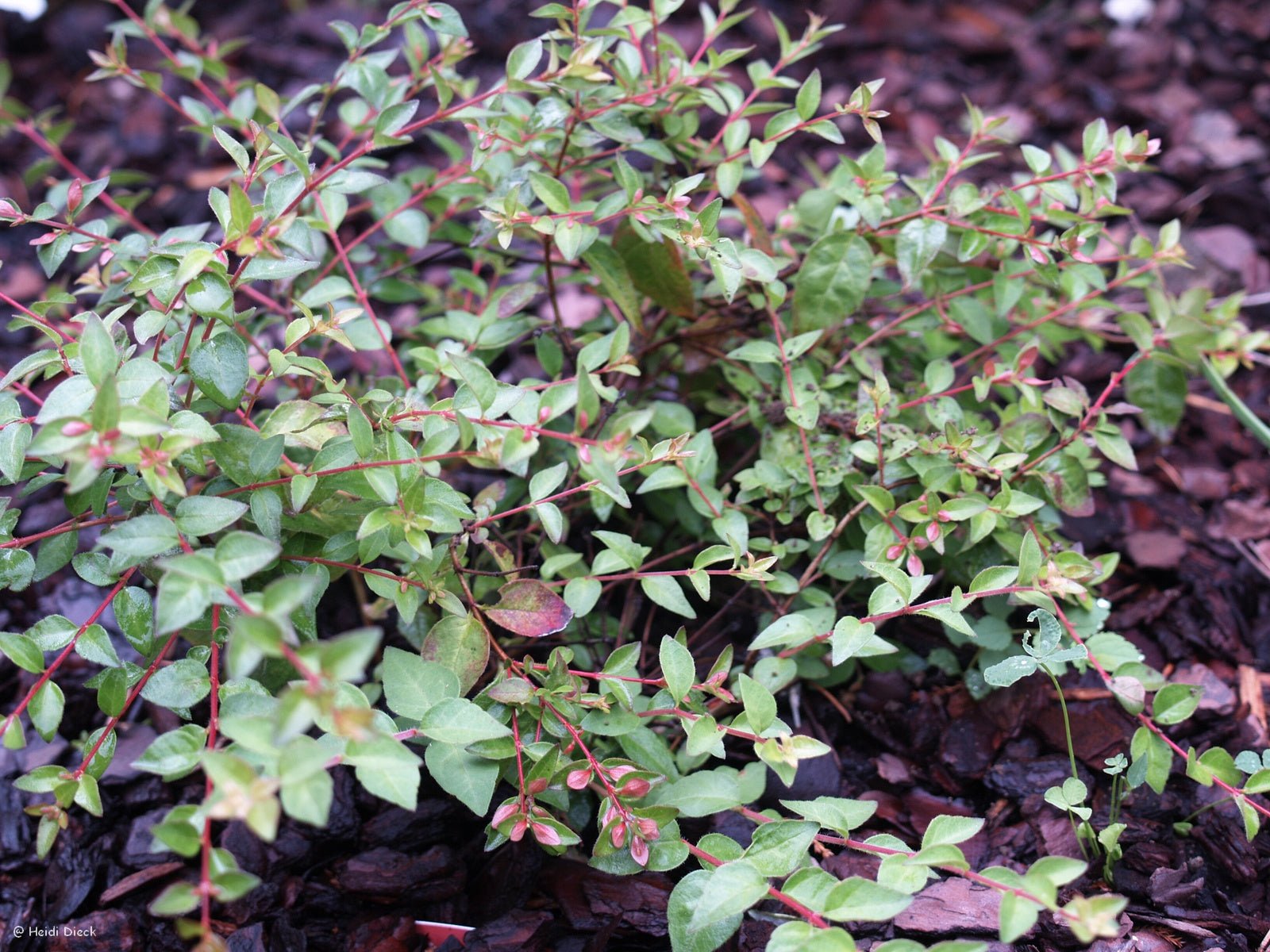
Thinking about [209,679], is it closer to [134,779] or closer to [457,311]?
[134,779]

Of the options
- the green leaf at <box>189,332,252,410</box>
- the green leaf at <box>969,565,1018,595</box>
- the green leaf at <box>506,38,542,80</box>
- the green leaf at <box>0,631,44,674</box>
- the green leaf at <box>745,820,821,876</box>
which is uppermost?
the green leaf at <box>506,38,542,80</box>

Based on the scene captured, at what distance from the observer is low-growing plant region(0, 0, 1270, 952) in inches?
47.3

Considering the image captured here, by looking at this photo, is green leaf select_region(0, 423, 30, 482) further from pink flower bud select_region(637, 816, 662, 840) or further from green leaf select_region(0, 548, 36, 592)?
pink flower bud select_region(637, 816, 662, 840)

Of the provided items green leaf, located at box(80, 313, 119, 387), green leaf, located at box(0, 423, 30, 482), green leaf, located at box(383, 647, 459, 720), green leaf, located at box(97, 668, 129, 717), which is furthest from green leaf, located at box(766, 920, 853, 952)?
green leaf, located at box(0, 423, 30, 482)

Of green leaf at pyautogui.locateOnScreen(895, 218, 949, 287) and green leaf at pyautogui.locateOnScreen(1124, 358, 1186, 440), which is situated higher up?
green leaf at pyautogui.locateOnScreen(895, 218, 949, 287)

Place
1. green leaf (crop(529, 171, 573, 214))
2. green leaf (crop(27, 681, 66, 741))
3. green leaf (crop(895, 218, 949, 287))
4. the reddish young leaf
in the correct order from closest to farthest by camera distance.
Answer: green leaf (crop(27, 681, 66, 741))
the reddish young leaf
green leaf (crop(529, 171, 573, 214))
green leaf (crop(895, 218, 949, 287))

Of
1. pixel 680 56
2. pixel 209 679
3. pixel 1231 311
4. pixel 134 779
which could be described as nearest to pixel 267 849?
pixel 134 779

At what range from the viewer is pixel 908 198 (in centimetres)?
191

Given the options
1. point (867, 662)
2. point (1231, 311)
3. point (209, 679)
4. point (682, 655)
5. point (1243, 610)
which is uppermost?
point (209, 679)

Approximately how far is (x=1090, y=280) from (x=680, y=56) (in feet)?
2.87

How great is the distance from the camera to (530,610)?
1.47 metres

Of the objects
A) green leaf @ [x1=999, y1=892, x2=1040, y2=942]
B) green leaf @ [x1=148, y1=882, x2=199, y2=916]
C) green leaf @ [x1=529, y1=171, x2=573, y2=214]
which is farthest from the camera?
green leaf @ [x1=529, y1=171, x2=573, y2=214]

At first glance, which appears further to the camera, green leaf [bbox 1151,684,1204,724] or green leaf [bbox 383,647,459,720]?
green leaf [bbox 1151,684,1204,724]

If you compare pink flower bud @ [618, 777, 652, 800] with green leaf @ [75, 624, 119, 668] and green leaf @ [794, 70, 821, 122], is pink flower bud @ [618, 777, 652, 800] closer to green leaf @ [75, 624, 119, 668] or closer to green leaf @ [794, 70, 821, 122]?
green leaf @ [75, 624, 119, 668]
